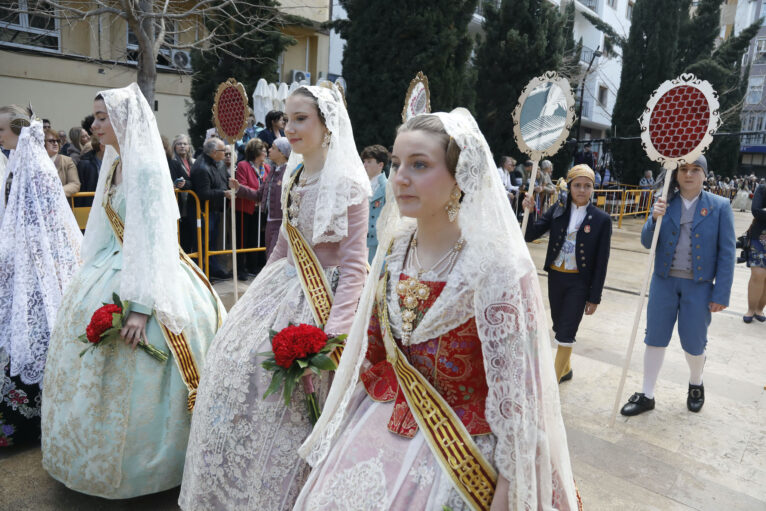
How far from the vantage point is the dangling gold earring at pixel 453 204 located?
1.78m

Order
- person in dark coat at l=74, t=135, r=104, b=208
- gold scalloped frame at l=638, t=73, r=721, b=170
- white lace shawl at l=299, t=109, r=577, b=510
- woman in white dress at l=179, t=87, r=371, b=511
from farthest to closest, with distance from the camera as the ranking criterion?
person in dark coat at l=74, t=135, r=104, b=208
gold scalloped frame at l=638, t=73, r=721, b=170
woman in white dress at l=179, t=87, r=371, b=511
white lace shawl at l=299, t=109, r=577, b=510

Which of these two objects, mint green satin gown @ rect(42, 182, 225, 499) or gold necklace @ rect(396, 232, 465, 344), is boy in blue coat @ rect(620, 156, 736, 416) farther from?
mint green satin gown @ rect(42, 182, 225, 499)

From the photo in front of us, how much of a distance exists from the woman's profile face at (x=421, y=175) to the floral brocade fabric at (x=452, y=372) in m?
0.26

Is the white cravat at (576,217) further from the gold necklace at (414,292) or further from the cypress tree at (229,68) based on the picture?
the cypress tree at (229,68)

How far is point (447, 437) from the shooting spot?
1.66 meters

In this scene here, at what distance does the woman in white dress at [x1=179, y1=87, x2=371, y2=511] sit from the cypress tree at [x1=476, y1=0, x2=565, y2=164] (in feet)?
44.6

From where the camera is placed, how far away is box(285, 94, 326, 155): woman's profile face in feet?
8.48

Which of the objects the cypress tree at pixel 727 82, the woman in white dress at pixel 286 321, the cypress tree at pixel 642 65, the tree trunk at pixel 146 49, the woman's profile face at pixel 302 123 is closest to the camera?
the woman in white dress at pixel 286 321

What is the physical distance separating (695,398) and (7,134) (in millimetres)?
5151

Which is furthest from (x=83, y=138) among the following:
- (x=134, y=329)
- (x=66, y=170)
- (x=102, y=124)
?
(x=134, y=329)

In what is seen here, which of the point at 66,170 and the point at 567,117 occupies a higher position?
the point at 567,117

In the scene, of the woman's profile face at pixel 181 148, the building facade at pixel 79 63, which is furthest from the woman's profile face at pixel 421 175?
the building facade at pixel 79 63

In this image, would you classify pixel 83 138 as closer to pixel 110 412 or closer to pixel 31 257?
pixel 31 257

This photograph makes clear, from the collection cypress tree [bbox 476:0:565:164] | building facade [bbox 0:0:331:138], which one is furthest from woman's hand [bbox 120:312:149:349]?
cypress tree [bbox 476:0:565:164]
